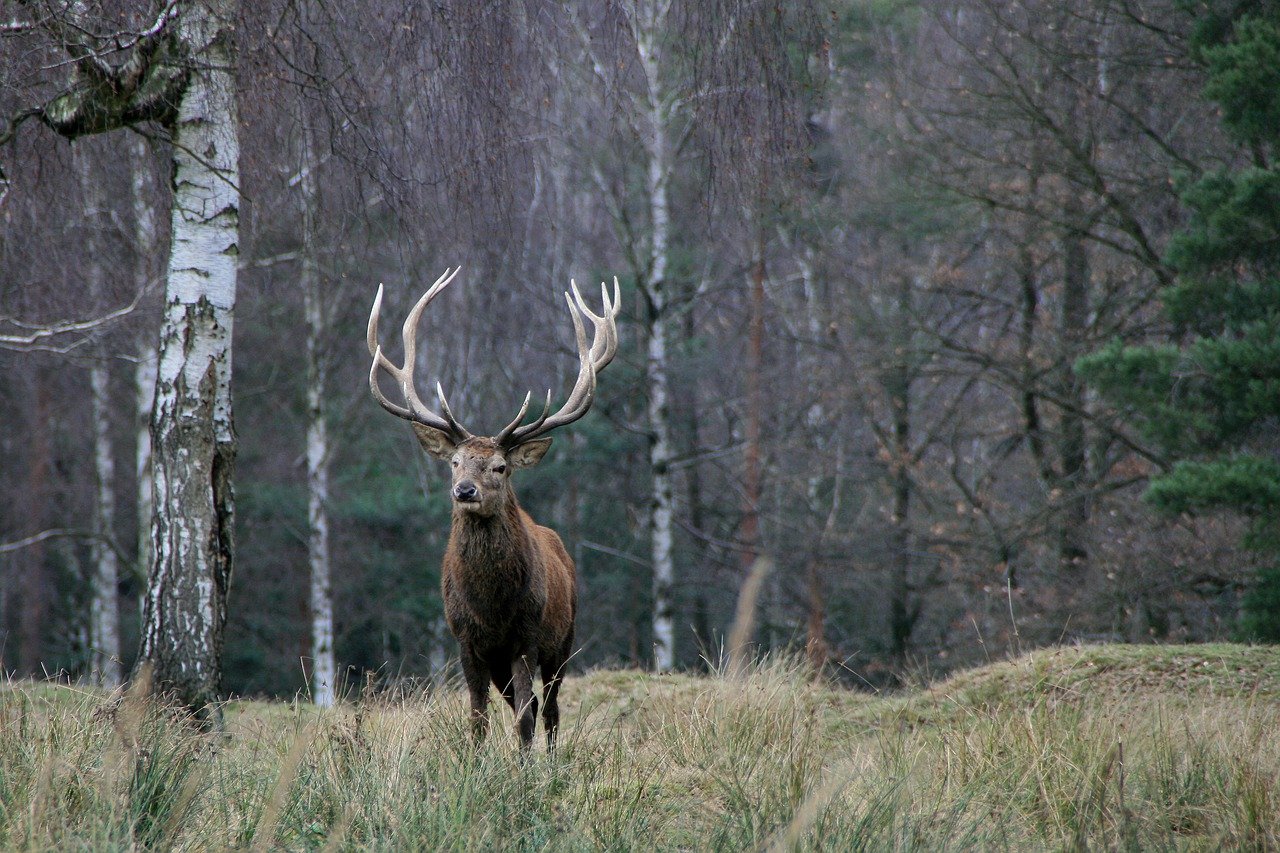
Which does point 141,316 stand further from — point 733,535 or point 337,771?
point 733,535

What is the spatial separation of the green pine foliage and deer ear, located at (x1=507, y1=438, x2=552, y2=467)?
6.18 metres

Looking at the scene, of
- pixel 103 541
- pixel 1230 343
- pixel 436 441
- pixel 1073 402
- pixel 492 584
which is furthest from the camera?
pixel 103 541

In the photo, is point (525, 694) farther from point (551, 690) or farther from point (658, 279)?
point (658, 279)

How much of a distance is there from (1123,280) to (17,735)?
12.9m

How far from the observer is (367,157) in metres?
6.08

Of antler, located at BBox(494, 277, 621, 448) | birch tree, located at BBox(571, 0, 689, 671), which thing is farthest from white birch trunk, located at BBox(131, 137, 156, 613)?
birch tree, located at BBox(571, 0, 689, 671)

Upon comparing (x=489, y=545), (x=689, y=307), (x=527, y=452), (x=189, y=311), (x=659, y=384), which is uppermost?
(x=689, y=307)

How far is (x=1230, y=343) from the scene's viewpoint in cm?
1035

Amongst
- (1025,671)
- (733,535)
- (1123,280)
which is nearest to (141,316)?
(1025,671)

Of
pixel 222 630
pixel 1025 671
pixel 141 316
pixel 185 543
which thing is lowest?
pixel 1025 671

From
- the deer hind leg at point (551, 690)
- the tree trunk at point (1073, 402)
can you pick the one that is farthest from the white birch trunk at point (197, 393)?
the tree trunk at point (1073, 402)

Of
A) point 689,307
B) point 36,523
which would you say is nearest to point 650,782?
point 689,307

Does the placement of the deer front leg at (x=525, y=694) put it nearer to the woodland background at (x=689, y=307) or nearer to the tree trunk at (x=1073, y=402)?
the woodland background at (x=689, y=307)

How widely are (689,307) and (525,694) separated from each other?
12622mm
